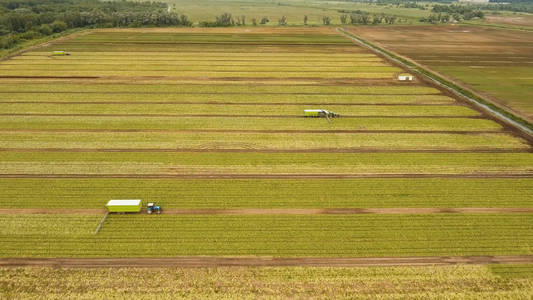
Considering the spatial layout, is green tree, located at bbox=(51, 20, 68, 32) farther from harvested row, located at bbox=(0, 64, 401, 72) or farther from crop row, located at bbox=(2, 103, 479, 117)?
crop row, located at bbox=(2, 103, 479, 117)

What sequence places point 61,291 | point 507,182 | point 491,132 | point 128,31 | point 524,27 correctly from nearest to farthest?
point 61,291, point 507,182, point 491,132, point 128,31, point 524,27

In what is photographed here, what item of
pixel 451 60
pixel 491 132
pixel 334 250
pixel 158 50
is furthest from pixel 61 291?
pixel 451 60

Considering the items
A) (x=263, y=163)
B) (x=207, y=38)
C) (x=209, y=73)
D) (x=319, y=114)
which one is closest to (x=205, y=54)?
(x=209, y=73)

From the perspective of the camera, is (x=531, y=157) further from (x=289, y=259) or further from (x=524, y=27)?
(x=524, y=27)

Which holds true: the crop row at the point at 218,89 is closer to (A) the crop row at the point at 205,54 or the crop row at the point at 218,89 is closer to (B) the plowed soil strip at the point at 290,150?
(B) the plowed soil strip at the point at 290,150

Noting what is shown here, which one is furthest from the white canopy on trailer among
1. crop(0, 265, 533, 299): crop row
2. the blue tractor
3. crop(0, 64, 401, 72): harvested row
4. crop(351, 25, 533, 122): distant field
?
crop(351, 25, 533, 122): distant field
